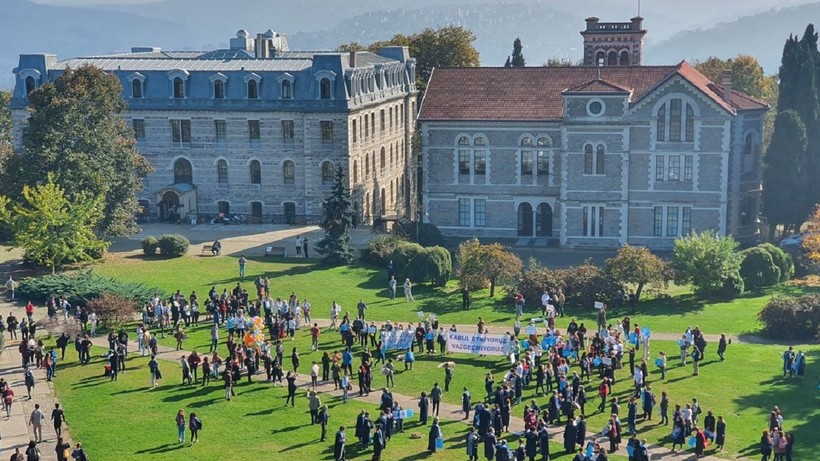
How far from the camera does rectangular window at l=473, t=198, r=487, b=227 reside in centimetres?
7581

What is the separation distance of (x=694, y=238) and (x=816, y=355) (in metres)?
12.3

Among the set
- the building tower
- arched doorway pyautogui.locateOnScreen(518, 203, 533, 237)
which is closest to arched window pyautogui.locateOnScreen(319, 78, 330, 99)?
arched doorway pyautogui.locateOnScreen(518, 203, 533, 237)

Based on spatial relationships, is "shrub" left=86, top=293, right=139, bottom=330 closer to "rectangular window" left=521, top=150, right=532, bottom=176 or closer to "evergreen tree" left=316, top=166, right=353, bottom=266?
"evergreen tree" left=316, top=166, right=353, bottom=266

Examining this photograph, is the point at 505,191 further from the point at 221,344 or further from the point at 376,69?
the point at 221,344

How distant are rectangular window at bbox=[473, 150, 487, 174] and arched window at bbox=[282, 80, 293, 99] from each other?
14093 mm

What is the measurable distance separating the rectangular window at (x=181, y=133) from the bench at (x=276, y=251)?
14604 millimetres

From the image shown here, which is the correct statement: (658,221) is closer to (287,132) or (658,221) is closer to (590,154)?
(590,154)

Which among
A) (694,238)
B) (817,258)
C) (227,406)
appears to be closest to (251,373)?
(227,406)

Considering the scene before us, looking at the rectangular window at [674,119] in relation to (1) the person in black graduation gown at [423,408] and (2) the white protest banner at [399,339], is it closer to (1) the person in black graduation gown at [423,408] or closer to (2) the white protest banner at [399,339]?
(2) the white protest banner at [399,339]

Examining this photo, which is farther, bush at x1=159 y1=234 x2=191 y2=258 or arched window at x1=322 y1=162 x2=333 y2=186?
arched window at x1=322 y1=162 x2=333 y2=186

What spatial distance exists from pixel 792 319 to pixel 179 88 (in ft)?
155

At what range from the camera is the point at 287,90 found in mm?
79062

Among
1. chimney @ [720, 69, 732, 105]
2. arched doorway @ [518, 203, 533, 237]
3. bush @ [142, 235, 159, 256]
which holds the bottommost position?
bush @ [142, 235, 159, 256]

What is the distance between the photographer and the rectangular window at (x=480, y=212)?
249ft
